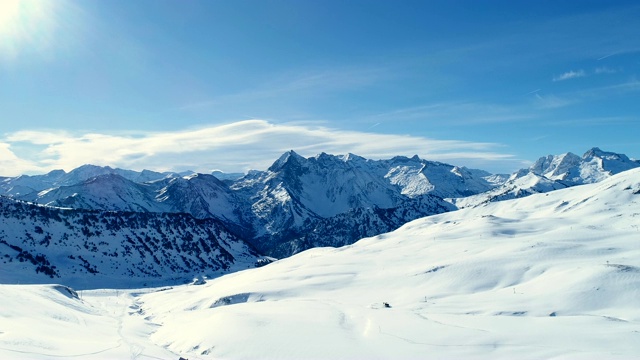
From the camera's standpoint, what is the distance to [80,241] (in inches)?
6555

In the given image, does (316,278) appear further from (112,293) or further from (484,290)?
(112,293)

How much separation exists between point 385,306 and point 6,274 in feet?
422

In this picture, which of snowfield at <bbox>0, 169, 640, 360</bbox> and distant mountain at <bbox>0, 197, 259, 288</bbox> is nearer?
snowfield at <bbox>0, 169, 640, 360</bbox>

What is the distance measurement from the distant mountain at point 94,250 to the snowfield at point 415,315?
3969 inches

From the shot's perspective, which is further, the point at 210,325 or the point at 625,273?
the point at 625,273

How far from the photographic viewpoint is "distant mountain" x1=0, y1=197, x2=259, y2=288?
142 meters

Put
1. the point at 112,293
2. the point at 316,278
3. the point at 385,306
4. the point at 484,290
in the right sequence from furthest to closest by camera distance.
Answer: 1. the point at 112,293
2. the point at 316,278
3. the point at 484,290
4. the point at 385,306

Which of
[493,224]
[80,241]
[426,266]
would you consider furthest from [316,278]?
[80,241]

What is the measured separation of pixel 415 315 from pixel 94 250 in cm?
15974

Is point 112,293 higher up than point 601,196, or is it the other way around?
point 601,196

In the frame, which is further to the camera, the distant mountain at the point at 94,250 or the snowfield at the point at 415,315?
the distant mountain at the point at 94,250

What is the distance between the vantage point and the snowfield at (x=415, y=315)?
24.8m

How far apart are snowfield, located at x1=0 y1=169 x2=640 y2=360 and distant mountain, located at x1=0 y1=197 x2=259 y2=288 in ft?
331

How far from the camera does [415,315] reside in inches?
1379
